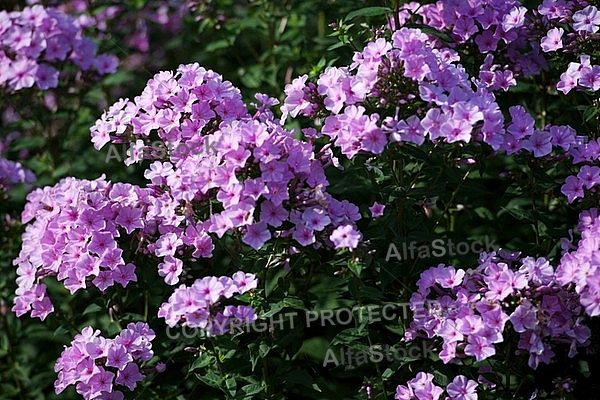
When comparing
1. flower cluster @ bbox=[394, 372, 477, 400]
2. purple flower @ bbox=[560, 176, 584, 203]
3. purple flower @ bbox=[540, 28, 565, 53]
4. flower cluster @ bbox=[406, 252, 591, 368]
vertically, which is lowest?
flower cluster @ bbox=[394, 372, 477, 400]

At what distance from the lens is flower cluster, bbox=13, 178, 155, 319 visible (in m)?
3.59

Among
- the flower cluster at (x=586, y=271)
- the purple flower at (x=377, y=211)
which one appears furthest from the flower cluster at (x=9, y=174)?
the flower cluster at (x=586, y=271)

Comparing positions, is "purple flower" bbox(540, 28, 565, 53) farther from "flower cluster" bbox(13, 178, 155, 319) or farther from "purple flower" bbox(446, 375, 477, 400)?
"flower cluster" bbox(13, 178, 155, 319)

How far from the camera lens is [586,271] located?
10.7 ft

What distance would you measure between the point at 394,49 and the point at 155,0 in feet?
11.9

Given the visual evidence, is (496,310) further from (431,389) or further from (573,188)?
(573,188)

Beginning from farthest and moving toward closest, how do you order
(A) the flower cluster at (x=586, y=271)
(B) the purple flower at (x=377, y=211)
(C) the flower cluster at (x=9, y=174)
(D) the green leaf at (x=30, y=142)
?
(D) the green leaf at (x=30, y=142) < (C) the flower cluster at (x=9, y=174) < (B) the purple flower at (x=377, y=211) < (A) the flower cluster at (x=586, y=271)

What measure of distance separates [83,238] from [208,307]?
737mm

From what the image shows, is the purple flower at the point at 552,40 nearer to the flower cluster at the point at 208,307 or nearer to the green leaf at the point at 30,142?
the flower cluster at the point at 208,307

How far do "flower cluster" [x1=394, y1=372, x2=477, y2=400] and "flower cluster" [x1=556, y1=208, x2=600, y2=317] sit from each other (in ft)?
1.91

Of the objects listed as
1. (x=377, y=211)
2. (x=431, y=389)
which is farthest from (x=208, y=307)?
(x=431, y=389)

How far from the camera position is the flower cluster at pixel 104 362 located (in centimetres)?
346

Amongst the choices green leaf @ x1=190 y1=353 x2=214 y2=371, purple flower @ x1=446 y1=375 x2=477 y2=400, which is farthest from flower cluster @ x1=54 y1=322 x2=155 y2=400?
purple flower @ x1=446 y1=375 x2=477 y2=400

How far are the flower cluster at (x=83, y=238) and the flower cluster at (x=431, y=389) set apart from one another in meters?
1.31
